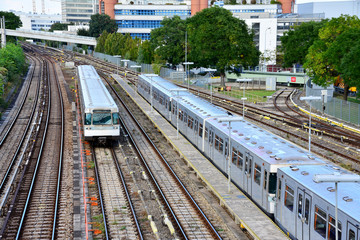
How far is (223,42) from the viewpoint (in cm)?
7069

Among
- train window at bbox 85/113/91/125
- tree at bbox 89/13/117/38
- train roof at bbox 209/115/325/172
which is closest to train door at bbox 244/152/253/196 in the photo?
train roof at bbox 209/115/325/172

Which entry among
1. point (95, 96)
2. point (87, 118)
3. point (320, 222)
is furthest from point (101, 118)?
point (320, 222)

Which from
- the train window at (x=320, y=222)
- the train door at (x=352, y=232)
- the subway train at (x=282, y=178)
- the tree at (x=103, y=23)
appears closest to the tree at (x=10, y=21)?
the tree at (x=103, y=23)

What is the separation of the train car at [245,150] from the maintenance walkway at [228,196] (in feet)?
1.27

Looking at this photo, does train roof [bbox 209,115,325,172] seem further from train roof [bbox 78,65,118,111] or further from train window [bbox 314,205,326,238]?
train roof [bbox 78,65,118,111]

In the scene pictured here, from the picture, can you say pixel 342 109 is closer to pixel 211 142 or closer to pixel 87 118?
pixel 211 142

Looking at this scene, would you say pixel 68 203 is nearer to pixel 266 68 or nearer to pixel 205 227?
pixel 205 227

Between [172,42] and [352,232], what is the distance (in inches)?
3093

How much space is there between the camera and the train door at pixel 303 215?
15938 millimetres

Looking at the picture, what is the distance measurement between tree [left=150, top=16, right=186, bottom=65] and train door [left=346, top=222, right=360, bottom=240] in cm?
7663

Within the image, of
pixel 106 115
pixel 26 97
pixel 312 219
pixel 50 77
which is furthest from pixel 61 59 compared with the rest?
pixel 312 219

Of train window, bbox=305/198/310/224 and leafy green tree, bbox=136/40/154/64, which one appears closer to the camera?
→ train window, bbox=305/198/310/224

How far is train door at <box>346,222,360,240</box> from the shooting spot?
1313 cm

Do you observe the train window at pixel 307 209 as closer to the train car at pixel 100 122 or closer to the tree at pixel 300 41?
the train car at pixel 100 122
